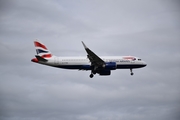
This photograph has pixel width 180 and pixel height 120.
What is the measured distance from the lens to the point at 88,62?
8131 centimetres

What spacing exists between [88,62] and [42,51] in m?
12.4

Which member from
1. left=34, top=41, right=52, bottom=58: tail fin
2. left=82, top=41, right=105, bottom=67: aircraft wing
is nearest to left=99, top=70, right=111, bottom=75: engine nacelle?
left=82, top=41, right=105, bottom=67: aircraft wing

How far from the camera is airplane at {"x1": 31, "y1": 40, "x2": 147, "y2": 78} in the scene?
262 feet

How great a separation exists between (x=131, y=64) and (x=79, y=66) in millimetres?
13509

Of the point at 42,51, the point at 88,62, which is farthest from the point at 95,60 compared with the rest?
the point at 42,51

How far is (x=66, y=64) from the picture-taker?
80750 millimetres

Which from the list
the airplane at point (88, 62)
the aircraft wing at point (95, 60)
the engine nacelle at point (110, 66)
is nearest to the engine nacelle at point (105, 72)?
the airplane at point (88, 62)

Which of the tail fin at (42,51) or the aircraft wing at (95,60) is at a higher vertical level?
the tail fin at (42,51)

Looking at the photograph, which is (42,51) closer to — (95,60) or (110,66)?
(95,60)

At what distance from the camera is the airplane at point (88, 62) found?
262ft

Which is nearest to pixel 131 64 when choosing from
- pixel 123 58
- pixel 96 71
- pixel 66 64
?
pixel 123 58

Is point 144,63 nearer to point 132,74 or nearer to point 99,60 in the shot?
point 132,74

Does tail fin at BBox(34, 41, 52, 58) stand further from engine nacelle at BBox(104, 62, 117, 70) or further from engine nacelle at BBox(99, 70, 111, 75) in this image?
engine nacelle at BBox(104, 62, 117, 70)

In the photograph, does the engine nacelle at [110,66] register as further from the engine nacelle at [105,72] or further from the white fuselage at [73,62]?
the engine nacelle at [105,72]
